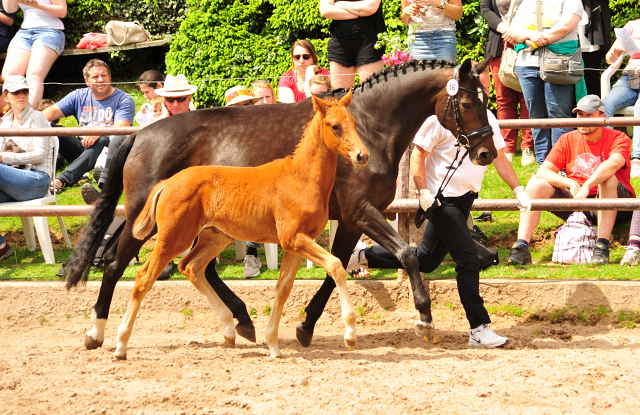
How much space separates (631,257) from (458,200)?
2225 mm

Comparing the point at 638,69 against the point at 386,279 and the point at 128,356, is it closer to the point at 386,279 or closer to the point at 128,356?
the point at 386,279

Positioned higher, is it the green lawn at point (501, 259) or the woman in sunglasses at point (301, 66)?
the woman in sunglasses at point (301, 66)

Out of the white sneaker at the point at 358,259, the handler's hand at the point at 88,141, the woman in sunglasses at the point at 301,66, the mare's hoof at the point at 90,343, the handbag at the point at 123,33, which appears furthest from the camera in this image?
the handbag at the point at 123,33

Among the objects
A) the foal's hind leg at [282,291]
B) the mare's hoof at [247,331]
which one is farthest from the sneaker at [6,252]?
the foal's hind leg at [282,291]

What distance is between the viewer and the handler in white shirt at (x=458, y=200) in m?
5.54

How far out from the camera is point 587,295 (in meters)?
6.35

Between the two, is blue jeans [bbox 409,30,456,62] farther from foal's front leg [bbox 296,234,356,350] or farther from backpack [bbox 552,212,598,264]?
foal's front leg [bbox 296,234,356,350]

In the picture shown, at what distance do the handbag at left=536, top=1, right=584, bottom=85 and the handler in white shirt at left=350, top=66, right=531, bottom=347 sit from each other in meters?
2.54

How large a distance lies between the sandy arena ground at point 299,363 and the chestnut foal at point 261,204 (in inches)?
17.4

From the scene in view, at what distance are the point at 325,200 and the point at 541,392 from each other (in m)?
1.82

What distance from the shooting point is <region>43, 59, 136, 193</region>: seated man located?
8.63 metres

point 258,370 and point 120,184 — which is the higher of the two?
point 120,184

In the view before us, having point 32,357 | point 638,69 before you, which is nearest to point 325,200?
point 32,357

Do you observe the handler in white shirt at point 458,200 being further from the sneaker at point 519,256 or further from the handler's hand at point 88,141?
the handler's hand at point 88,141
